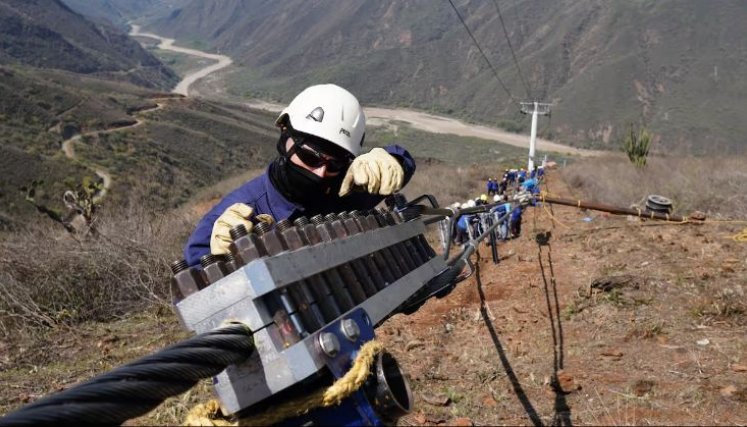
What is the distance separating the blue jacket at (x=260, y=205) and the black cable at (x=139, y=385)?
135 centimetres

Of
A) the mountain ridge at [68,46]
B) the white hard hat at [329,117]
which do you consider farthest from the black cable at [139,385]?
the mountain ridge at [68,46]

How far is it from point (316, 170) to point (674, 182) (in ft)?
86.4

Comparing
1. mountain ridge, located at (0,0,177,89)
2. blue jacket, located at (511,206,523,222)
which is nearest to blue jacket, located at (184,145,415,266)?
blue jacket, located at (511,206,523,222)

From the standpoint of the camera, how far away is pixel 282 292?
5.05ft

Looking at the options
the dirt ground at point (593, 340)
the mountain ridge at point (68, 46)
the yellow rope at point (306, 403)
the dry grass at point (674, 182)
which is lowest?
the dry grass at point (674, 182)

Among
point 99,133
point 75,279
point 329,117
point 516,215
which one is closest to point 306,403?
point 329,117

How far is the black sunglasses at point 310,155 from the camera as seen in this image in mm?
2916

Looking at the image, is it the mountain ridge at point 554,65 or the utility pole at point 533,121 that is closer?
the utility pole at point 533,121

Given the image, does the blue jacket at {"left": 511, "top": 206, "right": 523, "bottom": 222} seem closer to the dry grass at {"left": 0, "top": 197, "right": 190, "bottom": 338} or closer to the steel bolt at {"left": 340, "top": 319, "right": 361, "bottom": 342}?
the dry grass at {"left": 0, "top": 197, "right": 190, "bottom": 338}

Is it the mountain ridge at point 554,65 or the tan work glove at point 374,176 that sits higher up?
the mountain ridge at point 554,65

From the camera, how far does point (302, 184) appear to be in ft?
9.55

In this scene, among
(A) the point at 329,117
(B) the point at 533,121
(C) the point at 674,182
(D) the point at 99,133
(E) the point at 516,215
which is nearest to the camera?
(A) the point at 329,117

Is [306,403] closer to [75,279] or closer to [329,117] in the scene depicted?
[329,117]

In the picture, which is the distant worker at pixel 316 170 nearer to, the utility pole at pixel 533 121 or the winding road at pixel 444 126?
the utility pole at pixel 533 121
